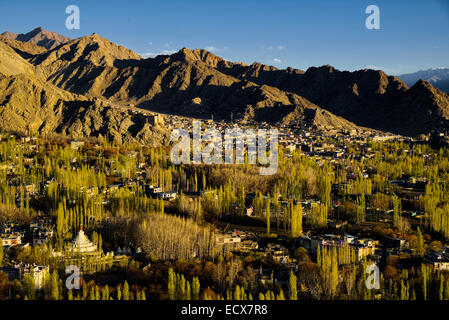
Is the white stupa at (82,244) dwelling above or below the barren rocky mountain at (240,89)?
below

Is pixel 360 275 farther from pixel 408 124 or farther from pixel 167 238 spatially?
pixel 408 124

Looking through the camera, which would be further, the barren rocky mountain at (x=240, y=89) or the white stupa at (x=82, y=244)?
the barren rocky mountain at (x=240, y=89)

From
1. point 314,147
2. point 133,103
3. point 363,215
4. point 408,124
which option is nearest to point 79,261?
point 363,215

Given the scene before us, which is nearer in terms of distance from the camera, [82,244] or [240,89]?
[82,244]

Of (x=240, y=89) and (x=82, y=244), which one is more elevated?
(x=240, y=89)
